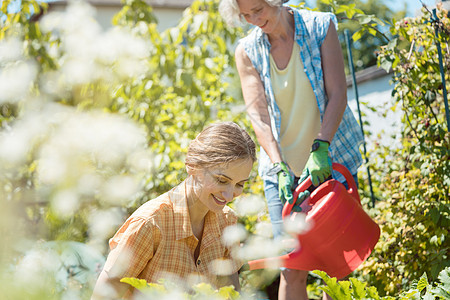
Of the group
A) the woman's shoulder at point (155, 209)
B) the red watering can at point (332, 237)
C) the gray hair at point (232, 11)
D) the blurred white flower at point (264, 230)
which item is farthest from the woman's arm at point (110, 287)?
the blurred white flower at point (264, 230)

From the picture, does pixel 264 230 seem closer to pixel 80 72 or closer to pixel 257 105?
pixel 257 105

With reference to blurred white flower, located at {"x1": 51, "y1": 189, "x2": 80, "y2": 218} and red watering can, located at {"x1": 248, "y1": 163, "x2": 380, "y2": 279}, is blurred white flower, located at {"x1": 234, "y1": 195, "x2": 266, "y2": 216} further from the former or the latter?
blurred white flower, located at {"x1": 51, "y1": 189, "x2": 80, "y2": 218}

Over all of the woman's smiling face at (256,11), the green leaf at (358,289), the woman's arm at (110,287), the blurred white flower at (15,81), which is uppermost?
the blurred white flower at (15,81)

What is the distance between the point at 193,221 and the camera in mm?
1586

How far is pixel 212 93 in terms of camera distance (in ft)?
10.9

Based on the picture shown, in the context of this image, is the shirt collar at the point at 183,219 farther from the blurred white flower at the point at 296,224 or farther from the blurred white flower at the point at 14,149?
the blurred white flower at the point at 14,149

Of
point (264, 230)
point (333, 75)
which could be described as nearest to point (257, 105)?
point (333, 75)

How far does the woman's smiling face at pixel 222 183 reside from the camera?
56.5 inches

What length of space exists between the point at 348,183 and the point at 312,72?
0.43 metres

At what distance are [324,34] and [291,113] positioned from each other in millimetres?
313

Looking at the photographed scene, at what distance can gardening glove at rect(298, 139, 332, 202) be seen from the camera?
1834 mm

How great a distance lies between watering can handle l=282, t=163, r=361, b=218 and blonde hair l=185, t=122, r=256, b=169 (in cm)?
42

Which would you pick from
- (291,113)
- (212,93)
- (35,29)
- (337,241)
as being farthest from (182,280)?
(212,93)

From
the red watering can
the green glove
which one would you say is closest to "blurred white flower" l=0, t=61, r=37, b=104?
the red watering can
